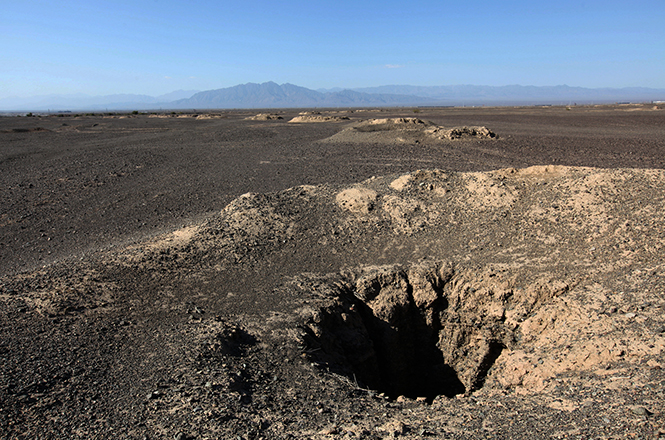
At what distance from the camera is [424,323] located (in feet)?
22.7

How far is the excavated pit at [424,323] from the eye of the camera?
6.13 meters

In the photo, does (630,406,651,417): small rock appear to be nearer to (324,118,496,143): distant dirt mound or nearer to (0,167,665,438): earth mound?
(0,167,665,438): earth mound

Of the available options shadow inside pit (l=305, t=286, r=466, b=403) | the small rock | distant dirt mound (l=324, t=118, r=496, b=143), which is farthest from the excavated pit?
distant dirt mound (l=324, t=118, r=496, b=143)

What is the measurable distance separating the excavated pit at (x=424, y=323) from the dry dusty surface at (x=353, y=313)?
0.10ft

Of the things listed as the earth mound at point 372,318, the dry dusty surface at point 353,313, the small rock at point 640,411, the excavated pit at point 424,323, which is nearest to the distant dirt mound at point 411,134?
the dry dusty surface at point 353,313

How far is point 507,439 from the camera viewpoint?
336 cm

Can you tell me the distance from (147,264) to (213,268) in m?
1.11

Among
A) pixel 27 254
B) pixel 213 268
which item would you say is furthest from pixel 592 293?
pixel 27 254

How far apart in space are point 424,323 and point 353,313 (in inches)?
53.9

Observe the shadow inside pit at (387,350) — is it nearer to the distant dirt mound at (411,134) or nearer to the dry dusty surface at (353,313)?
the dry dusty surface at (353,313)

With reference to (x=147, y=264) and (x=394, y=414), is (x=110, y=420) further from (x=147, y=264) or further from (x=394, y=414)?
(x=147, y=264)

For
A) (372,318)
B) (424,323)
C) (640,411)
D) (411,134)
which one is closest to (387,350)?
(372,318)

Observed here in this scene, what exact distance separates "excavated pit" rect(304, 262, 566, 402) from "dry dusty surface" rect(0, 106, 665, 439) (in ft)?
0.10

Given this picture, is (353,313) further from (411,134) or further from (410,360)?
(411,134)
